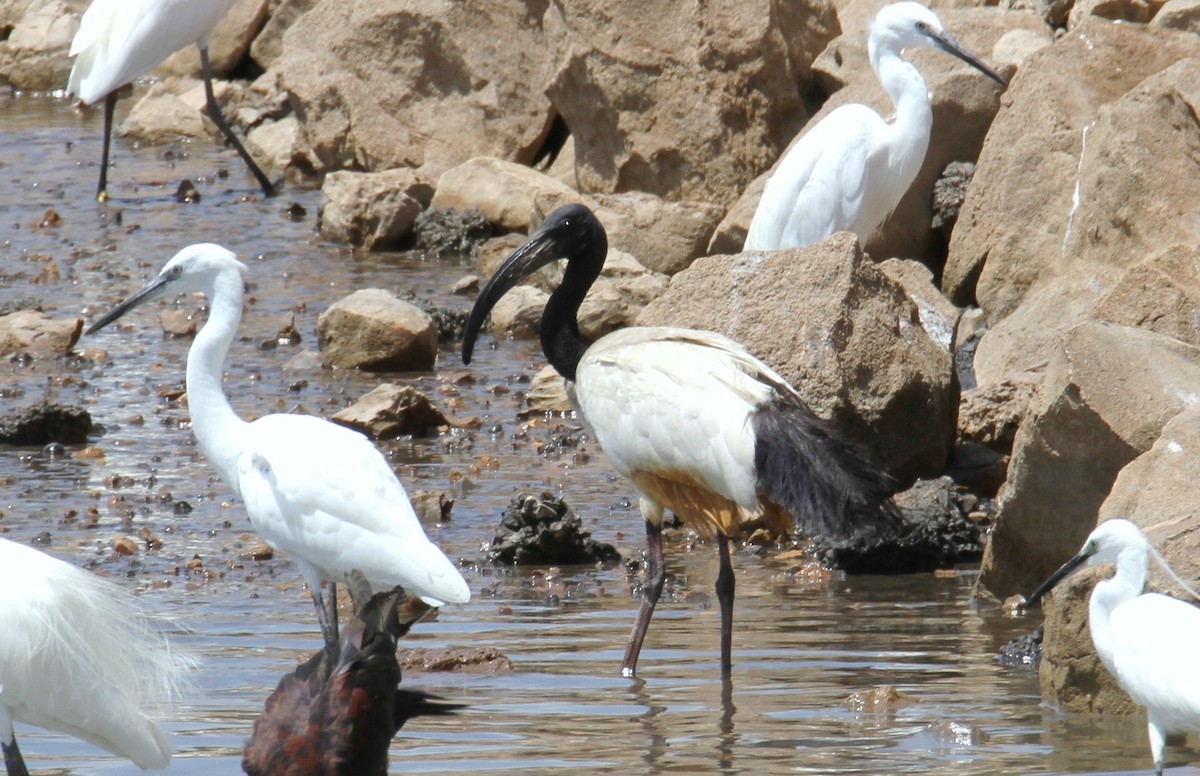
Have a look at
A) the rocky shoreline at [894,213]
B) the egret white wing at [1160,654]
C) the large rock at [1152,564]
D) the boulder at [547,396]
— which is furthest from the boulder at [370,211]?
the egret white wing at [1160,654]

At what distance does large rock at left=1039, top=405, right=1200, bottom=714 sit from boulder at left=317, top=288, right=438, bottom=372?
5.82 m

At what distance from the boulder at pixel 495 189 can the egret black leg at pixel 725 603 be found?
6.86 meters

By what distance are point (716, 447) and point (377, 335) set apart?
485 centimetres

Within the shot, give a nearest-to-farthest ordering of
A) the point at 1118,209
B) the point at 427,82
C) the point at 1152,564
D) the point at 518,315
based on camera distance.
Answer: the point at 1152,564, the point at 1118,209, the point at 518,315, the point at 427,82

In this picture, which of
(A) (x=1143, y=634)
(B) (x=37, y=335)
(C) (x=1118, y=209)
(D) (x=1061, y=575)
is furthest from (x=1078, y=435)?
(B) (x=37, y=335)

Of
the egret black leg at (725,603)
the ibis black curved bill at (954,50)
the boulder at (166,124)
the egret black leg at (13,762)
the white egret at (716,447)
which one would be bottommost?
the boulder at (166,124)

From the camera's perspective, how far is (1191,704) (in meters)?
5.21

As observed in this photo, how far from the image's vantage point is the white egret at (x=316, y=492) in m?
6.38

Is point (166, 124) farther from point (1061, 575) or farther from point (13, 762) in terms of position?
point (1061, 575)

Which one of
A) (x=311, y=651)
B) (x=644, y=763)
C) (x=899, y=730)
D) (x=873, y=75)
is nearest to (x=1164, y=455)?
(x=899, y=730)

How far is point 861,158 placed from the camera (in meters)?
10.7

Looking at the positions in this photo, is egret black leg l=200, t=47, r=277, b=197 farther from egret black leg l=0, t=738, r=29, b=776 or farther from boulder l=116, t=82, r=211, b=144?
egret black leg l=0, t=738, r=29, b=776

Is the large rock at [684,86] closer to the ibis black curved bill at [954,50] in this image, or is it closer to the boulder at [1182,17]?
the ibis black curved bill at [954,50]

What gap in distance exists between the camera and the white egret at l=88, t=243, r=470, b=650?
6.38 metres
